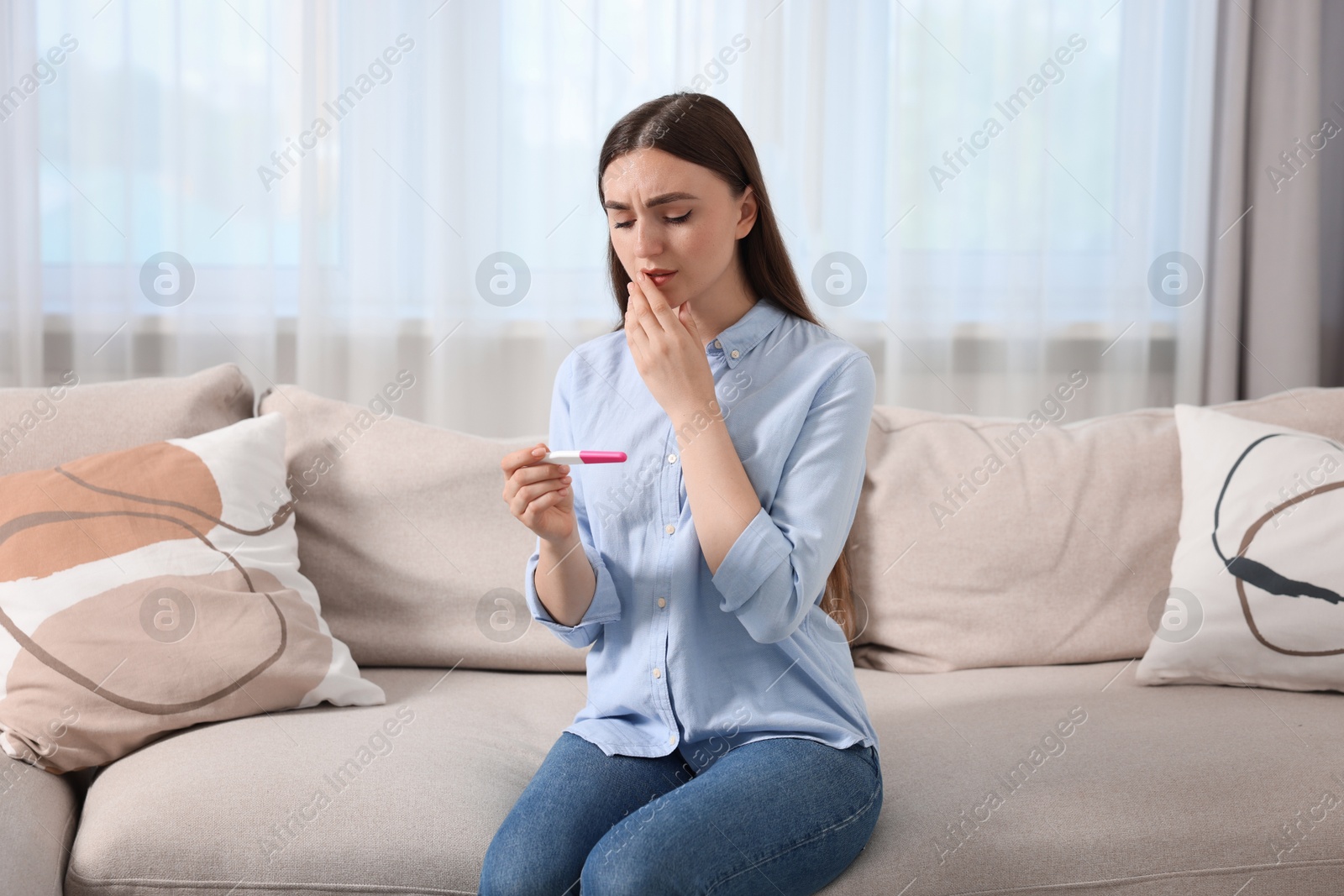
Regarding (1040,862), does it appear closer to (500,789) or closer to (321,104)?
(500,789)

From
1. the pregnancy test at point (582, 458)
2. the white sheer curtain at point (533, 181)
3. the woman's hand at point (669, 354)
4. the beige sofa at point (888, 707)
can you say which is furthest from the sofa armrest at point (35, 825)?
the white sheer curtain at point (533, 181)

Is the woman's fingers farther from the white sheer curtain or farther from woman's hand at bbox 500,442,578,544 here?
the white sheer curtain

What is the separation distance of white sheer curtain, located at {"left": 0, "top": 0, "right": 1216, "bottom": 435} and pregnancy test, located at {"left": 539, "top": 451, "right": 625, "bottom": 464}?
120 cm

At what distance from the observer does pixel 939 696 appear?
61.0 inches

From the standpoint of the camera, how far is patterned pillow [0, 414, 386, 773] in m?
1.28

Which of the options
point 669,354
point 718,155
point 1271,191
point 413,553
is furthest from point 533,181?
point 1271,191

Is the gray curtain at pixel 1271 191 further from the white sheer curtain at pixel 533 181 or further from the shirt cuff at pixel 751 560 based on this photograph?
the shirt cuff at pixel 751 560

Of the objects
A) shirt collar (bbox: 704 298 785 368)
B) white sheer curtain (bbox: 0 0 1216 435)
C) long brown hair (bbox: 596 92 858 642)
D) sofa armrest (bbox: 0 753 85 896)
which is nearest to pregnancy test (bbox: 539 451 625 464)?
shirt collar (bbox: 704 298 785 368)

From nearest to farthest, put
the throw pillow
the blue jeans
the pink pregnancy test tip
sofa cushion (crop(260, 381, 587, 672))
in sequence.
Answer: the blue jeans → the pink pregnancy test tip → the throw pillow → sofa cushion (crop(260, 381, 587, 672))

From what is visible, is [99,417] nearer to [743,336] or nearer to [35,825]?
[35,825]

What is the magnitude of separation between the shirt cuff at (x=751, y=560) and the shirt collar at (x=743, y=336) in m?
0.26

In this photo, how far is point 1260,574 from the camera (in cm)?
154

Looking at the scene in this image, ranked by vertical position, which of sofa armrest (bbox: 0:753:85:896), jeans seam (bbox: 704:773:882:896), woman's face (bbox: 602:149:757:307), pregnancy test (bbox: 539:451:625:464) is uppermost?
woman's face (bbox: 602:149:757:307)

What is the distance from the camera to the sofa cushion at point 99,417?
5.10ft
